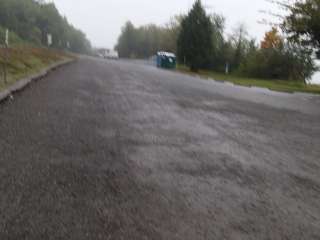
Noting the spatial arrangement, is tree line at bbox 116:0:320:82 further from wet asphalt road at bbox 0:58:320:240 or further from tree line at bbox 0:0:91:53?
tree line at bbox 0:0:91:53

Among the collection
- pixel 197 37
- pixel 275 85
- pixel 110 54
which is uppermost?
pixel 197 37

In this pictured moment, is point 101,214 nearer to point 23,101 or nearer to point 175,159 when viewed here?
point 175,159

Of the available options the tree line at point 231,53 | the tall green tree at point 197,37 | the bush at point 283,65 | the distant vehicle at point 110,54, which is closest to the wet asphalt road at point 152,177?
the tree line at point 231,53

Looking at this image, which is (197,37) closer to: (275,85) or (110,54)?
(275,85)

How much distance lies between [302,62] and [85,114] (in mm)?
43842

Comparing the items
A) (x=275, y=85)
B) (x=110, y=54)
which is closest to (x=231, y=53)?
(x=275, y=85)

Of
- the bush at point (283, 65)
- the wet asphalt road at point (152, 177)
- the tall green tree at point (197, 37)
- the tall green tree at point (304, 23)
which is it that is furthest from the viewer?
the tall green tree at point (197, 37)

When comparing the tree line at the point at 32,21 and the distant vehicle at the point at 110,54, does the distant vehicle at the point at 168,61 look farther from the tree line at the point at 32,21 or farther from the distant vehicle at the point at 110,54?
the distant vehicle at the point at 110,54

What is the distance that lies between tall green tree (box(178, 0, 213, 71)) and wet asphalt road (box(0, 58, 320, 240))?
4210cm

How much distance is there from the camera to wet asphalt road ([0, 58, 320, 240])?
11.7ft

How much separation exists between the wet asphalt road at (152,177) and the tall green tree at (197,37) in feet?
138

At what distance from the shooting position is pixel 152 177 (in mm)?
4887

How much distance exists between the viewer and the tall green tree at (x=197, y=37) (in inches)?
1986

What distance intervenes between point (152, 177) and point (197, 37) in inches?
1849
